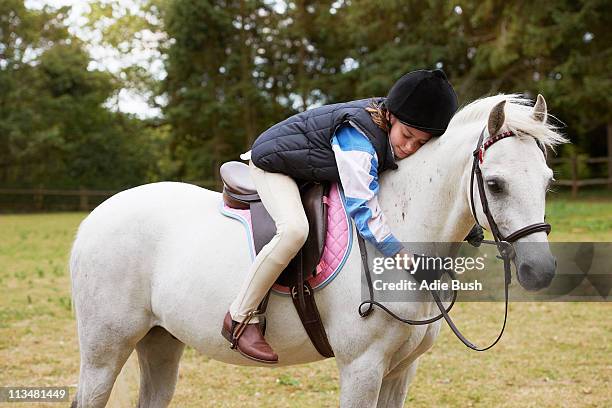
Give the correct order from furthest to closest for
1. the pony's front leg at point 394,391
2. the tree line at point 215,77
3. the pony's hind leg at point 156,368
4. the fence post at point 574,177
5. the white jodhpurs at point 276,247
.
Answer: the tree line at point 215,77
the fence post at point 574,177
the pony's hind leg at point 156,368
the pony's front leg at point 394,391
the white jodhpurs at point 276,247

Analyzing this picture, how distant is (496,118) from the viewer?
258 centimetres

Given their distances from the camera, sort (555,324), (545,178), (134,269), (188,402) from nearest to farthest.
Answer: (545,178) < (134,269) < (188,402) < (555,324)

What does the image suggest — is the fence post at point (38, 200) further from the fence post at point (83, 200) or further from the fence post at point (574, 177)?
the fence post at point (574, 177)

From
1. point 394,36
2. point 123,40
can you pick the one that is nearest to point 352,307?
point 394,36

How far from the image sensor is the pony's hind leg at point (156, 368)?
12.1 feet

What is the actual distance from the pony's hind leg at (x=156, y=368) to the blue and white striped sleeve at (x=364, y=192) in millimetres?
1558

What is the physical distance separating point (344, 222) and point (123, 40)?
42.0 meters

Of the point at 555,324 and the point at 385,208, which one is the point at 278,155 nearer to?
the point at 385,208

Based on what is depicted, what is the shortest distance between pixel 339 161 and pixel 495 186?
2.34ft

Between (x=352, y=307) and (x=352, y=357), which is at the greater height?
(x=352, y=307)

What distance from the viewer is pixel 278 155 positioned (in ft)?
10.1

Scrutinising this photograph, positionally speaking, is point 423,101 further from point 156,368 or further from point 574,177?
point 574,177

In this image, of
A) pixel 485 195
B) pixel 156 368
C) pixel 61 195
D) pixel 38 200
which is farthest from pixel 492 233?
pixel 38 200

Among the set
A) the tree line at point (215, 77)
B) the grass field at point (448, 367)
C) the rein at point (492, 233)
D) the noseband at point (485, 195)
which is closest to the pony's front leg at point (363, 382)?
the rein at point (492, 233)
